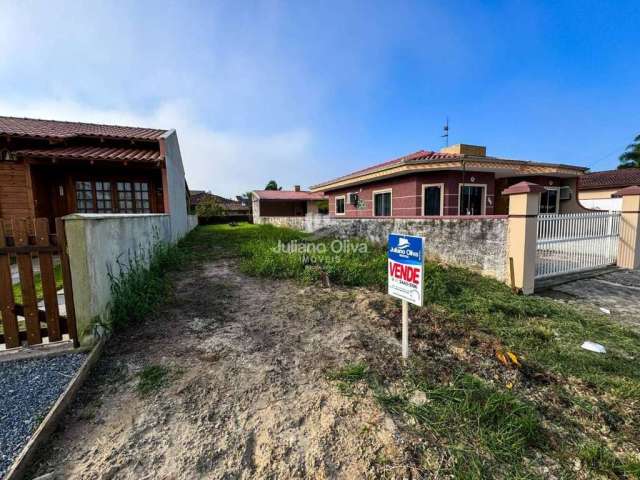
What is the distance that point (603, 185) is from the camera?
64.3ft

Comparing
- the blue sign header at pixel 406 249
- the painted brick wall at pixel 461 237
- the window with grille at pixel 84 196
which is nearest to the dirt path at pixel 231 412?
the blue sign header at pixel 406 249

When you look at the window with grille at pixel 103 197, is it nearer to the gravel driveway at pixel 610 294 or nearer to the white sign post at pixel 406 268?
the white sign post at pixel 406 268

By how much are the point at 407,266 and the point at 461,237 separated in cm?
471

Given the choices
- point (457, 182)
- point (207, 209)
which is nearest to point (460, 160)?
point (457, 182)

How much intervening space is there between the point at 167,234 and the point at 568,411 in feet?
29.9

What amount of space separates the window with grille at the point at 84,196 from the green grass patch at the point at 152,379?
8780mm

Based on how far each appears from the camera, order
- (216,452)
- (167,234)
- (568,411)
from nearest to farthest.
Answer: (216,452) < (568,411) < (167,234)

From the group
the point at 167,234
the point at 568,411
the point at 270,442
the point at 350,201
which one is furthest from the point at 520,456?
the point at 350,201

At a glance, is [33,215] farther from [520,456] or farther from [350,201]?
[350,201]

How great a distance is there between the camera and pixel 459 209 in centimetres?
1118

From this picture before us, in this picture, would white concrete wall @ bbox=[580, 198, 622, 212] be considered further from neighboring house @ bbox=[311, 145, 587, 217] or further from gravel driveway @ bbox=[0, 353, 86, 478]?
gravel driveway @ bbox=[0, 353, 86, 478]

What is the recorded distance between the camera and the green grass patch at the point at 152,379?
2.27 metres

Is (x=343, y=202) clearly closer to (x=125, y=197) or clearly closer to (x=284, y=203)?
(x=125, y=197)

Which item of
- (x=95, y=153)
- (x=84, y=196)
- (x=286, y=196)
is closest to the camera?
(x=95, y=153)
